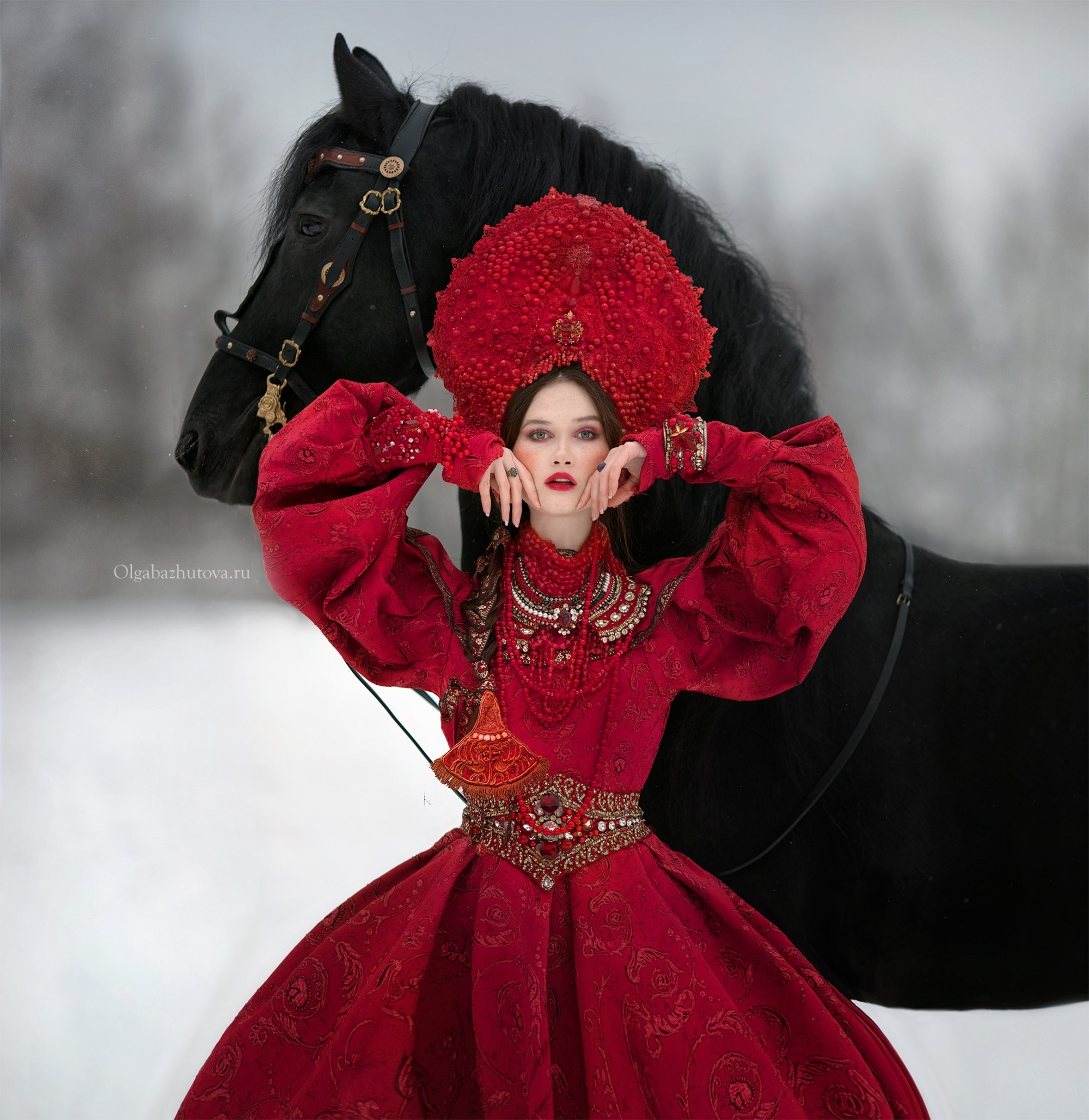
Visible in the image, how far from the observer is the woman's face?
1317 millimetres

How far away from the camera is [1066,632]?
5.19 ft

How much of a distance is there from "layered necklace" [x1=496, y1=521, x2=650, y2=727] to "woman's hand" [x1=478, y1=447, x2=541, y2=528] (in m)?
0.14

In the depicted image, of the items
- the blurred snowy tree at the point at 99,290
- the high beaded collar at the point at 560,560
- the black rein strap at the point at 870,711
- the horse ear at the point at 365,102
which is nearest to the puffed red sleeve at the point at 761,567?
the high beaded collar at the point at 560,560

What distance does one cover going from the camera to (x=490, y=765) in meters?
1.26

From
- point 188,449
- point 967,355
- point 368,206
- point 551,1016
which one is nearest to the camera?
point 551,1016

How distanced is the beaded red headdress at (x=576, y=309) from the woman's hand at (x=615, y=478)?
93 millimetres

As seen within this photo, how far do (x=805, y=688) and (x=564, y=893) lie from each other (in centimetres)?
51

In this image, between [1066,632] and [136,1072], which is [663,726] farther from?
[136,1072]

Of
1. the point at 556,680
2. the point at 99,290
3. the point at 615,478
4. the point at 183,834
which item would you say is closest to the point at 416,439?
the point at 615,478

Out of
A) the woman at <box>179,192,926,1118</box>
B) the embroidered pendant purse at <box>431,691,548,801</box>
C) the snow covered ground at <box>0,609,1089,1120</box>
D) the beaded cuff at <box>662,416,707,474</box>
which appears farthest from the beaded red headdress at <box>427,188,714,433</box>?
the snow covered ground at <box>0,609,1089,1120</box>

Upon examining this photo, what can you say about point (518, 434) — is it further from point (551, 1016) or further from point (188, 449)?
point (551, 1016)

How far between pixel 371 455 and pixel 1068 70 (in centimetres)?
153

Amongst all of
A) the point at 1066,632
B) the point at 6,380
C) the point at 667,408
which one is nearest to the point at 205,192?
the point at 6,380

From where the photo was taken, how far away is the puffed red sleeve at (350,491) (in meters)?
1.27
